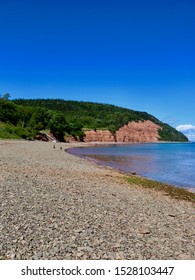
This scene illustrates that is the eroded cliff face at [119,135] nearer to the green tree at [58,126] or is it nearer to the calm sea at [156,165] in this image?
the green tree at [58,126]

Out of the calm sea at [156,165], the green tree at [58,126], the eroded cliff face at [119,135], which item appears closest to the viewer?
the calm sea at [156,165]

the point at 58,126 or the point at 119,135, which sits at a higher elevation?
the point at 58,126

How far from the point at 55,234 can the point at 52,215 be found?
1.71 meters

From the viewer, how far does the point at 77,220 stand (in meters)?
9.62

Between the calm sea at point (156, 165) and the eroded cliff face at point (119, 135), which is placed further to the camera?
the eroded cliff face at point (119, 135)

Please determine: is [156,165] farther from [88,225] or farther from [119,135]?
[119,135]

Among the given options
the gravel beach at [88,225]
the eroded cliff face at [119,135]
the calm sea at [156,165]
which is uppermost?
the eroded cliff face at [119,135]

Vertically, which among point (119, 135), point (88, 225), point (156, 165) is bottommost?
point (156, 165)

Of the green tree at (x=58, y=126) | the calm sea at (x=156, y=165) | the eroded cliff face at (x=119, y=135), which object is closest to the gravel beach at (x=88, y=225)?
the calm sea at (x=156, y=165)

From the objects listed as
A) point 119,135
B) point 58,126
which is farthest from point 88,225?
point 119,135

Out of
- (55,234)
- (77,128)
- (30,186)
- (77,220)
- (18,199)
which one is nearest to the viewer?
(55,234)
